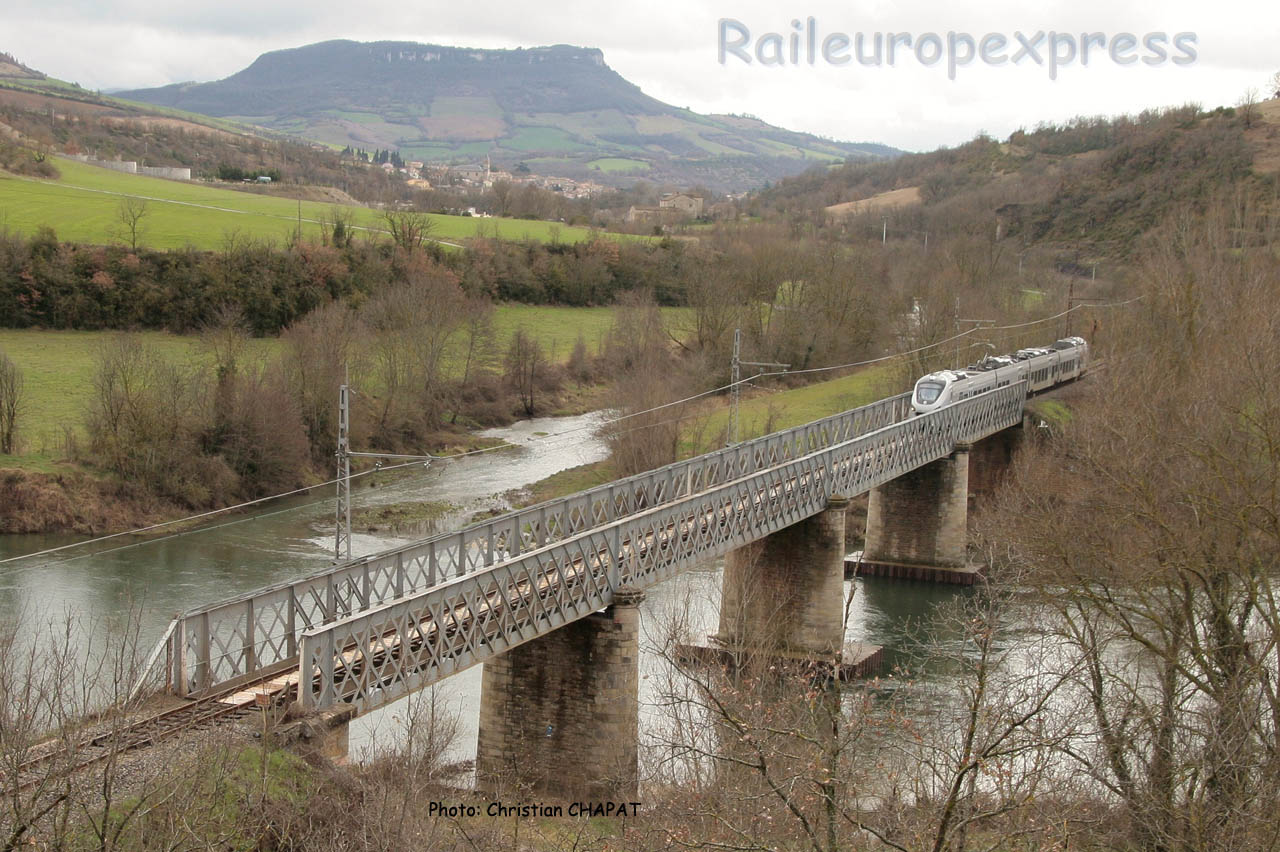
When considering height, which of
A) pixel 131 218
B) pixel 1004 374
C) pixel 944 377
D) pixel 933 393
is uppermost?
pixel 131 218

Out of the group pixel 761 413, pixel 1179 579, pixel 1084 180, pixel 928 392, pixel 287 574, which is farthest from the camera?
pixel 1084 180

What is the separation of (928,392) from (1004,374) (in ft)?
24.0

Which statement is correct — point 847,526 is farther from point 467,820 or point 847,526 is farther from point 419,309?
point 467,820

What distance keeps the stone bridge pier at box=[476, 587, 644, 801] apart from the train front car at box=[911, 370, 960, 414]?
2820 centimetres

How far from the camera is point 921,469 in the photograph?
5419 cm

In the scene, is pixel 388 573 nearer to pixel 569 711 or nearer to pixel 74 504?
pixel 569 711

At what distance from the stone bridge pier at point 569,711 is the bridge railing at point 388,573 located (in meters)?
2.01

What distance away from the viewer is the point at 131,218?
85.6 metres

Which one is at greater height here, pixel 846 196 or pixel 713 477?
pixel 846 196

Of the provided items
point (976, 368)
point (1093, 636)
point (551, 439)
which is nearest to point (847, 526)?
point (976, 368)

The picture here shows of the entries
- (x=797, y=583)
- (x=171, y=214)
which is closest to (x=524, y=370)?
(x=171, y=214)

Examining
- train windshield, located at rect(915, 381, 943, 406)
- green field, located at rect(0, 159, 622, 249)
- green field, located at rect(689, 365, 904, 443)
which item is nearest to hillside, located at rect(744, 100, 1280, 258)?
green field, located at rect(0, 159, 622, 249)

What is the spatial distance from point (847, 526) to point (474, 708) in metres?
28.3

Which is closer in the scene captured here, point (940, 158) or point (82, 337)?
point (82, 337)
